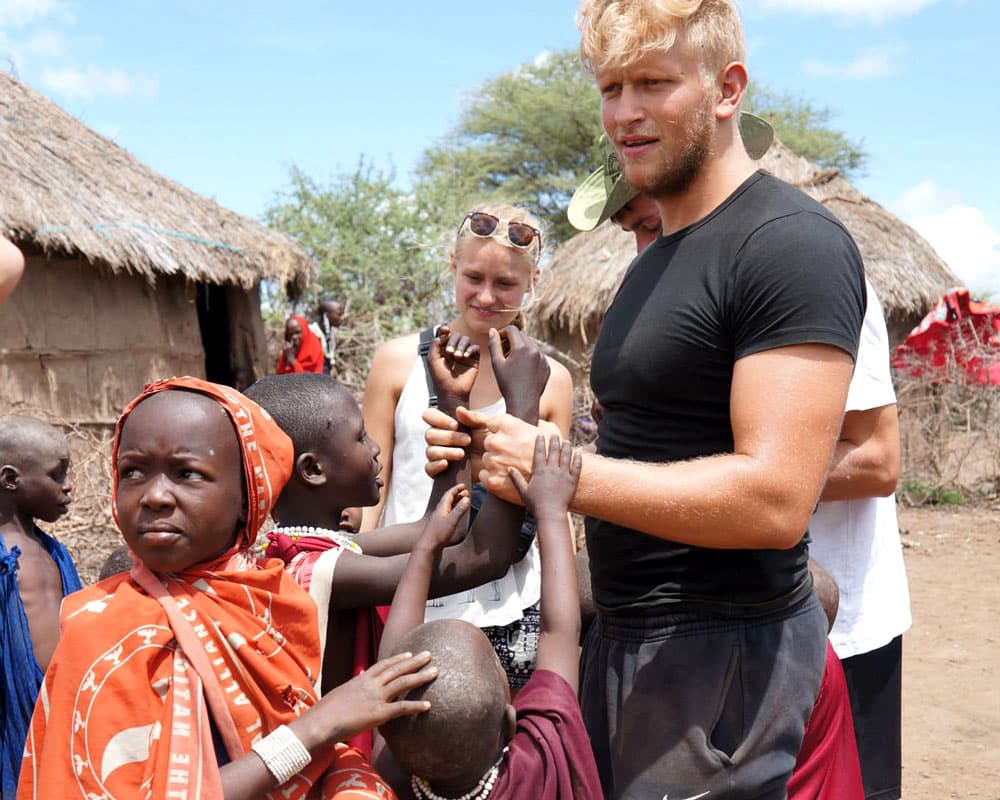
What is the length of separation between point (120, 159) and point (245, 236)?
174 cm

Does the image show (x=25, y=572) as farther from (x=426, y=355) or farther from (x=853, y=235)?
(x=853, y=235)

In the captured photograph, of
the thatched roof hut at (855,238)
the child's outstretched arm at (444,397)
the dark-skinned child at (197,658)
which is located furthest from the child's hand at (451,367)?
the thatched roof hut at (855,238)

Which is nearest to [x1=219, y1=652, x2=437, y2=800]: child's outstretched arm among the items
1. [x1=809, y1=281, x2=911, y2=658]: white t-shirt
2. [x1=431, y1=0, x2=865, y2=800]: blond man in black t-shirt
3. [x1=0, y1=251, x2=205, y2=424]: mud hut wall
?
[x1=431, y1=0, x2=865, y2=800]: blond man in black t-shirt

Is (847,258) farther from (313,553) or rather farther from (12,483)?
(12,483)

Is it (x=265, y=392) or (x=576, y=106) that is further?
(x=576, y=106)

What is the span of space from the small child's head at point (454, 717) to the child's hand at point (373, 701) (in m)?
0.02

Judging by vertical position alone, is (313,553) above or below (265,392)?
below

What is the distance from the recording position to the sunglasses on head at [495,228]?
9.53 feet

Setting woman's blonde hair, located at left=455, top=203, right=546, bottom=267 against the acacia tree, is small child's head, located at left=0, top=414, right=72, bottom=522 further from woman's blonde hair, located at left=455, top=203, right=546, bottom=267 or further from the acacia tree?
the acacia tree

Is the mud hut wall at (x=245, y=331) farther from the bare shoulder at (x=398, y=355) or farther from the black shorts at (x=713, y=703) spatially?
the black shorts at (x=713, y=703)

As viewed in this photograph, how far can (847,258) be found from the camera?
170 centimetres

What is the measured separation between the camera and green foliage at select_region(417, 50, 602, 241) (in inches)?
1019

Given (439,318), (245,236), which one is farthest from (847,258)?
(439,318)

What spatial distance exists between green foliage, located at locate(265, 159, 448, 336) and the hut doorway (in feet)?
12.6
